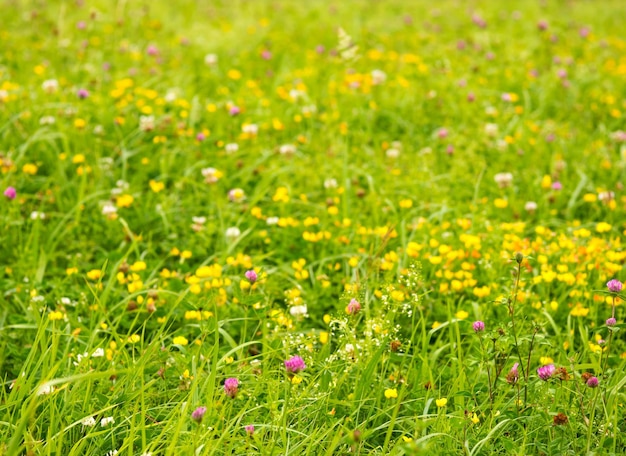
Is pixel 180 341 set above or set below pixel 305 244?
above

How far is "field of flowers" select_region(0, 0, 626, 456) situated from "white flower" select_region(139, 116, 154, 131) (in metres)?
0.14

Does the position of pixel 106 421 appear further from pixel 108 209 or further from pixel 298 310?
pixel 108 209

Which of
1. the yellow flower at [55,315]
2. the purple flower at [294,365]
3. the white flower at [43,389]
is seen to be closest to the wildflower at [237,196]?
the yellow flower at [55,315]

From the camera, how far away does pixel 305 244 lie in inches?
124

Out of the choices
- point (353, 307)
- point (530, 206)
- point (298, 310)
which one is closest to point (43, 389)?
point (353, 307)

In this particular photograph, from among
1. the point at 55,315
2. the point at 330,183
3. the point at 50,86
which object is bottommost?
the point at 330,183

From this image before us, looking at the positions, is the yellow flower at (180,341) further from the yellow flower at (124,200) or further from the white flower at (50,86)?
the white flower at (50,86)

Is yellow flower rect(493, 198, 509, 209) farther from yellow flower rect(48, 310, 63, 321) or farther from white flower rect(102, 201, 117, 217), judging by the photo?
yellow flower rect(48, 310, 63, 321)

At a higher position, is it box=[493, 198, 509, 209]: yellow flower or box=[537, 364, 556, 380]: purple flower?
box=[537, 364, 556, 380]: purple flower

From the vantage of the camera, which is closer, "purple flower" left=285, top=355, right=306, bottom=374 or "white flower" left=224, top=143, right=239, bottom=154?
"purple flower" left=285, top=355, right=306, bottom=374

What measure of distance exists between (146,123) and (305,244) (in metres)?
1.35

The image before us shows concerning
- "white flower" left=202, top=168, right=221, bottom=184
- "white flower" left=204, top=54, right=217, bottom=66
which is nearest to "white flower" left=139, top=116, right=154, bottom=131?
"white flower" left=202, top=168, right=221, bottom=184

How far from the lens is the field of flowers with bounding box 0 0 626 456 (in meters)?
2.02

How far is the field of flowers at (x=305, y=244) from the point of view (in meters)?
2.02
